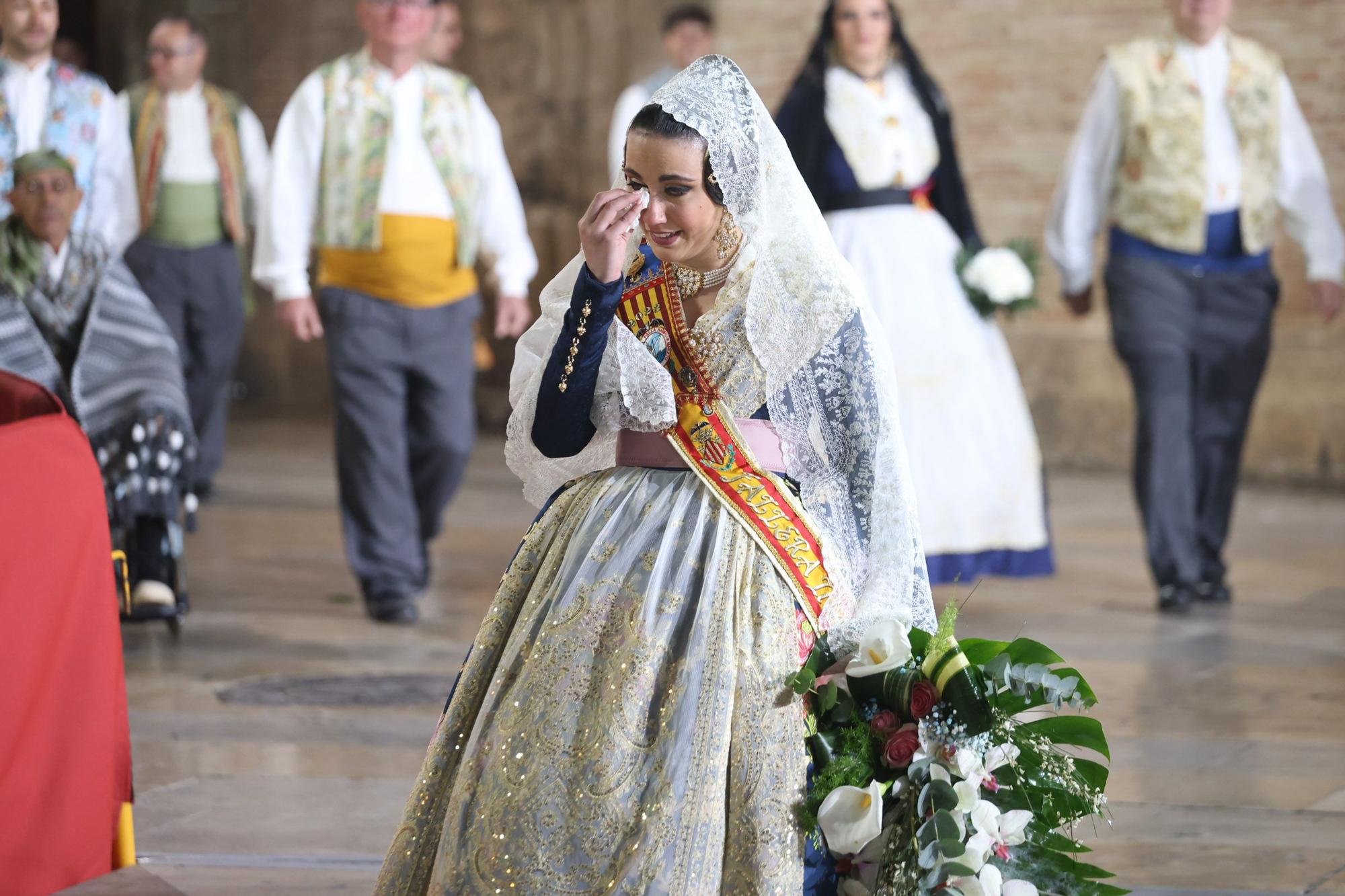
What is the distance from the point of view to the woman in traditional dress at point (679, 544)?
8.52 ft

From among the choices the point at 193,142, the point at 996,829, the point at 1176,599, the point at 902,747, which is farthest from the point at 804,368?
the point at 193,142

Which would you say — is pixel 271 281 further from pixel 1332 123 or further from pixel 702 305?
pixel 1332 123

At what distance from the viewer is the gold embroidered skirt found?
2.58m

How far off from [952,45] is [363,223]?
15.5 feet

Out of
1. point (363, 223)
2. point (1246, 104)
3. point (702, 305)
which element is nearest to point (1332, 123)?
point (1246, 104)

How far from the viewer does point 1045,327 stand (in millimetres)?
9797

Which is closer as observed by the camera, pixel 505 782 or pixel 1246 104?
pixel 505 782

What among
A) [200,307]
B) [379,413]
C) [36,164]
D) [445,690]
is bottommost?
[445,690]

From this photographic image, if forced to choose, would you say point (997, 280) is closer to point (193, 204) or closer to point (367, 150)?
point (367, 150)

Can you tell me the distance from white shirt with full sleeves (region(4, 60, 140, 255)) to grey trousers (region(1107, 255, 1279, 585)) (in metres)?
3.31

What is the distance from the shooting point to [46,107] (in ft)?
20.5

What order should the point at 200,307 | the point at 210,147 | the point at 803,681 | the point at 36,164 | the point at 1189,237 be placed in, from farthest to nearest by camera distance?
the point at 210,147 < the point at 200,307 < the point at 1189,237 < the point at 36,164 < the point at 803,681

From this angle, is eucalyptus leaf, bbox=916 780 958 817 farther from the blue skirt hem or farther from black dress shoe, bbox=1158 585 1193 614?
black dress shoe, bbox=1158 585 1193 614

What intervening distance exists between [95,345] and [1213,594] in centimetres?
361
